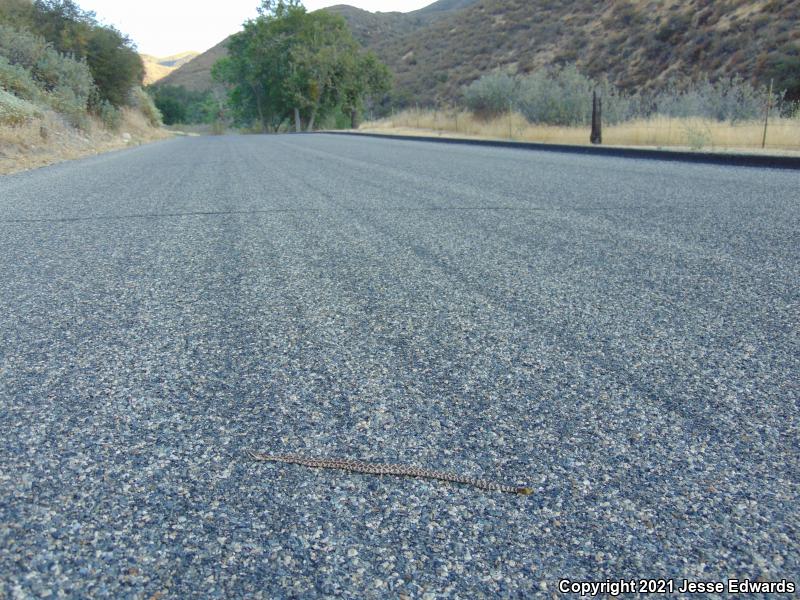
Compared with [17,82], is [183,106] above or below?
above

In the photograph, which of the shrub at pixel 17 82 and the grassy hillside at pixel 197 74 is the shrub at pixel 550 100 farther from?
the grassy hillside at pixel 197 74

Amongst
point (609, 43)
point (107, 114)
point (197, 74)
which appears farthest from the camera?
point (197, 74)

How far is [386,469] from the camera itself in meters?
2.10

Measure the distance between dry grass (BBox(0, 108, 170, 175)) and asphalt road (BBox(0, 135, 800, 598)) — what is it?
9966mm

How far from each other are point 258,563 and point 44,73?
24.5 m

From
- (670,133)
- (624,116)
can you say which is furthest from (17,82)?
(624,116)

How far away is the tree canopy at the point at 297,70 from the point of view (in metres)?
54.4

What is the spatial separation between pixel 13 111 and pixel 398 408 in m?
16.7

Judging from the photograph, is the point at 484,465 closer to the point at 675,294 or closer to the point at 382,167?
the point at 675,294

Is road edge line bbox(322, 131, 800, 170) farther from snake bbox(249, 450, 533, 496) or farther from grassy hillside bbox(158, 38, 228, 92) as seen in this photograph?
grassy hillside bbox(158, 38, 228, 92)

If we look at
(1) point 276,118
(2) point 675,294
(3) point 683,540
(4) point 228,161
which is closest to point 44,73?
(4) point 228,161

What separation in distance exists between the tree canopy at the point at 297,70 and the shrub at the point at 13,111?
34994mm

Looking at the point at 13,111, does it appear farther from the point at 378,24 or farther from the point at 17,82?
the point at 378,24

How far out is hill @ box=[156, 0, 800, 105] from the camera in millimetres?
30000
